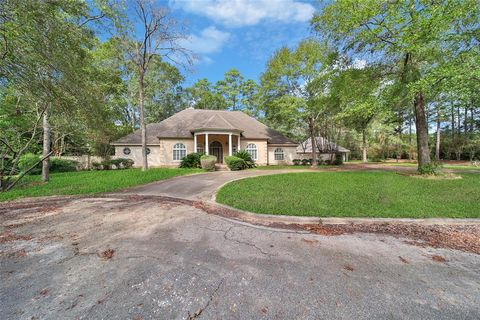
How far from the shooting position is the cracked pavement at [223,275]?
202cm

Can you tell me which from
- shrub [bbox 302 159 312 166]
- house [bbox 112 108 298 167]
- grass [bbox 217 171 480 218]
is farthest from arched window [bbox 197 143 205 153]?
grass [bbox 217 171 480 218]

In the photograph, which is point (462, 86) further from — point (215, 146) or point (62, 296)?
point (215, 146)

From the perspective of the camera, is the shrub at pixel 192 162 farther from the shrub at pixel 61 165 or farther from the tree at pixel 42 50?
the tree at pixel 42 50

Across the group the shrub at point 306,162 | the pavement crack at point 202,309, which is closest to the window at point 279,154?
the shrub at point 306,162

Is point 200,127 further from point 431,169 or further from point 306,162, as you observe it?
point 431,169

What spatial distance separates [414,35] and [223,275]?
12033 millimetres

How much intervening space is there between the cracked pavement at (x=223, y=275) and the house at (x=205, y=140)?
14677mm

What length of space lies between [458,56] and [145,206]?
1460 centimetres

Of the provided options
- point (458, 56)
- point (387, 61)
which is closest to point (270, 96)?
point (387, 61)

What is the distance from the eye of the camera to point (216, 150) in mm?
21734

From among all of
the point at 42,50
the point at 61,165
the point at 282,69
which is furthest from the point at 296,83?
the point at 61,165

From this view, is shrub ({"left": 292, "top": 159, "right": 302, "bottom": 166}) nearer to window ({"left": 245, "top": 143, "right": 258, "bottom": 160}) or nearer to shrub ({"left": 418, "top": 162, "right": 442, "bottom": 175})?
window ({"left": 245, "top": 143, "right": 258, "bottom": 160})

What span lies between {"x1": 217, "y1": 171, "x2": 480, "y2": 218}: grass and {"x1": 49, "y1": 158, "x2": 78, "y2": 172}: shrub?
1588 cm

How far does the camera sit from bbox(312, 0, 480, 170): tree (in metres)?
8.61
